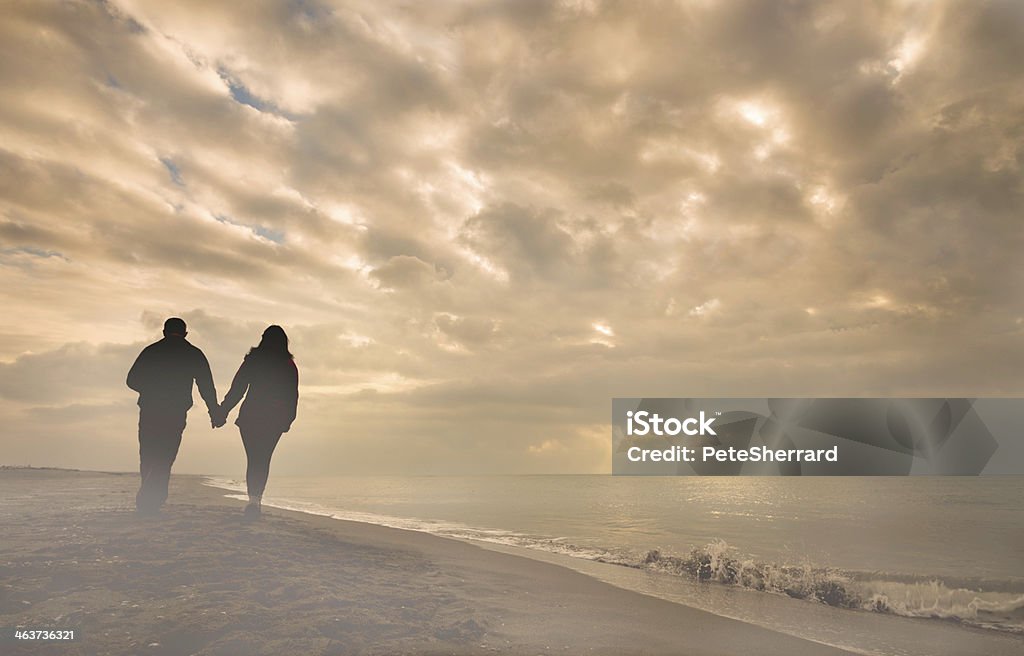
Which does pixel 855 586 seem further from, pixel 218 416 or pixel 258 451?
pixel 218 416

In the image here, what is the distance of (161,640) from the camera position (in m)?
5.23

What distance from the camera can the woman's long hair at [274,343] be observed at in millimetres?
12062

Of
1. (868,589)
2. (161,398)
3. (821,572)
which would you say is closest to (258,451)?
(161,398)

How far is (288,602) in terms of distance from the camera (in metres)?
6.73

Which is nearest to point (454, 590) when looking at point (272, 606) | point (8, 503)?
point (272, 606)

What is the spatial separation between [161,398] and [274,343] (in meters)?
2.31

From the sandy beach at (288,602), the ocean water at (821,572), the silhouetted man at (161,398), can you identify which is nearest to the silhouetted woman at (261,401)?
the silhouetted man at (161,398)

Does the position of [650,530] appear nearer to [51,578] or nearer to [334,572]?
[334,572]

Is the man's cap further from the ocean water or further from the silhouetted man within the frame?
the ocean water

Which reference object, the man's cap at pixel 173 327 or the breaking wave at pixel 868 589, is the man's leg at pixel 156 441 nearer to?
the man's cap at pixel 173 327

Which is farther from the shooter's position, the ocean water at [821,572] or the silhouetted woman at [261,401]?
the silhouetted woman at [261,401]

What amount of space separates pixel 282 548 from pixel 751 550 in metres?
17.3

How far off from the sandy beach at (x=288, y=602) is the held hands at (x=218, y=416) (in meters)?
1.86

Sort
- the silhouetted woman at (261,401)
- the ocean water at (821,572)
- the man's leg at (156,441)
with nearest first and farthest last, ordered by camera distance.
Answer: the ocean water at (821,572) < the man's leg at (156,441) < the silhouetted woman at (261,401)
